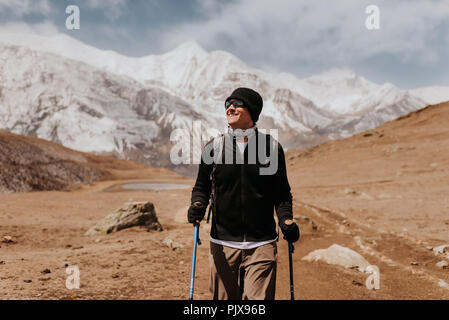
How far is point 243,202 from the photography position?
2879 millimetres

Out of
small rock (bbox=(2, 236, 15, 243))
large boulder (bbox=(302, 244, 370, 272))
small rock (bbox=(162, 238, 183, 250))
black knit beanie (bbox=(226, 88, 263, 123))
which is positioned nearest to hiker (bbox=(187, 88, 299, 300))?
black knit beanie (bbox=(226, 88, 263, 123))

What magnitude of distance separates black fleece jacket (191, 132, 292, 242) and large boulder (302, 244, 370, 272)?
512 cm

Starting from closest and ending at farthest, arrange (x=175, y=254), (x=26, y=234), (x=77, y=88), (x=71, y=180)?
(x=175, y=254) → (x=26, y=234) → (x=71, y=180) → (x=77, y=88)

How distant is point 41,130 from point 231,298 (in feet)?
522

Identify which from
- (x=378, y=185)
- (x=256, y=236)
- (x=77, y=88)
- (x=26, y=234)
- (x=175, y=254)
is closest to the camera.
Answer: (x=256, y=236)

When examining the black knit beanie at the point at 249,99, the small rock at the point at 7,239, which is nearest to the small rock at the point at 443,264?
the black knit beanie at the point at 249,99

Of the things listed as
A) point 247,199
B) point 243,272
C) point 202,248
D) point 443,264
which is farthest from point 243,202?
point 443,264

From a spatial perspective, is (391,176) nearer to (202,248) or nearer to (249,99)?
(202,248)

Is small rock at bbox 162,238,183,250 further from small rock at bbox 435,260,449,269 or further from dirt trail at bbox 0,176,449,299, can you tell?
small rock at bbox 435,260,449,269
